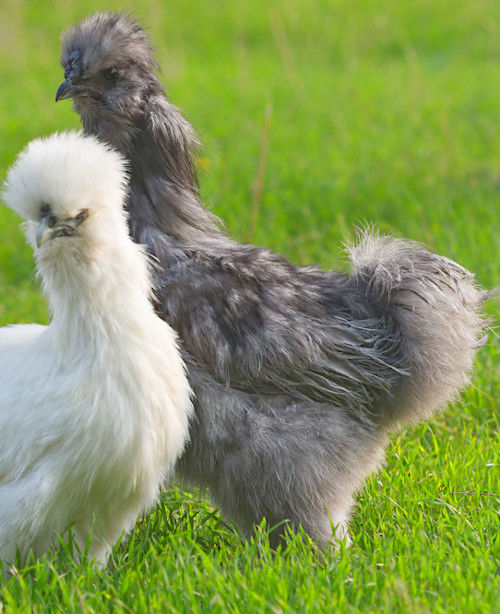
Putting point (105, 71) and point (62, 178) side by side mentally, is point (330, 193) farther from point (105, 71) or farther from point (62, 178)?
point (62, 178)

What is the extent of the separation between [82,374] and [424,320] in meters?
1.37

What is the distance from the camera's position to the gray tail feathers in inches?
143

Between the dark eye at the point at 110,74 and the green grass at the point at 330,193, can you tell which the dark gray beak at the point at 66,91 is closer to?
the dark eye at the point at 110,74

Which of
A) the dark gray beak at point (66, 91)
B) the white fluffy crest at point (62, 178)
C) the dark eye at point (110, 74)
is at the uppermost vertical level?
the dark eye at point (110, 74)

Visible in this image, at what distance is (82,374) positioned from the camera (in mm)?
3238

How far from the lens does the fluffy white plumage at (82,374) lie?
10.3 feet

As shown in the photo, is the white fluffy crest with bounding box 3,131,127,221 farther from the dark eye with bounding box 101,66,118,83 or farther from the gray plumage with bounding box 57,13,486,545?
the dark eye with bounding box 101,66,118,83

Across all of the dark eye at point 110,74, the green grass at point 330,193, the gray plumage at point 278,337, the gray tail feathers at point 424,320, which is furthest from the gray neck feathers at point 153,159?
the gray tail feathers at point 424,320

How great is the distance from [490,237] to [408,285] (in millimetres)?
3280

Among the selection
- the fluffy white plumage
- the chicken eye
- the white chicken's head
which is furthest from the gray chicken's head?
the chicken eye

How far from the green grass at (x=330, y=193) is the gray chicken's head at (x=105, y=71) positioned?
651mm

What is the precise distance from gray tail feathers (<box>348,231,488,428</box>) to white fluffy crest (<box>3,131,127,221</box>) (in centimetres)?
120

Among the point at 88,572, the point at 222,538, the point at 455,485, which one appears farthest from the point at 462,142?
the point at 88,572

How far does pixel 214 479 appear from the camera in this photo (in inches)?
142
